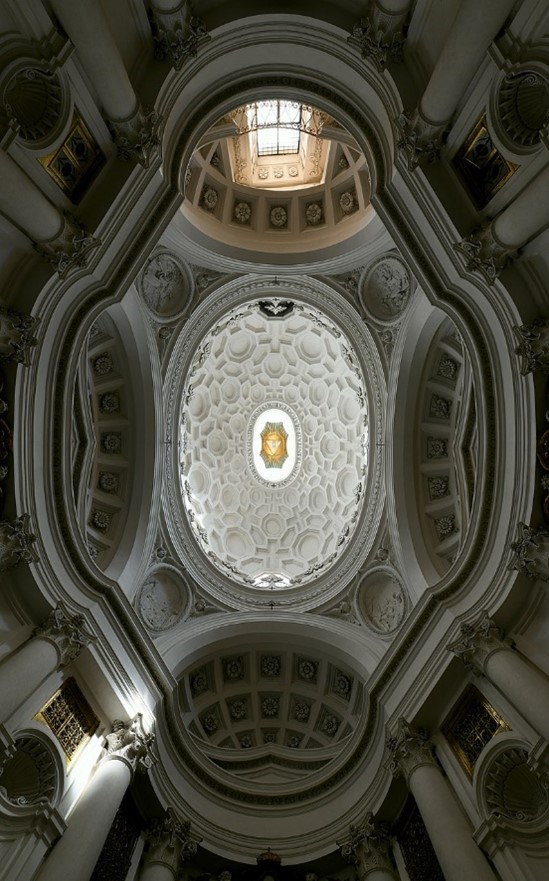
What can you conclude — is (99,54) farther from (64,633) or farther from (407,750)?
(407,750)

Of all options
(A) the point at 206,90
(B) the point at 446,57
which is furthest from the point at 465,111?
(A) the point at 206,90

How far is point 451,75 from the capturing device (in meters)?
9.38

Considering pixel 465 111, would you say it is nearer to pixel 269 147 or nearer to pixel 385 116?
pixel 385 116

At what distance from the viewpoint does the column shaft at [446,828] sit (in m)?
10.2

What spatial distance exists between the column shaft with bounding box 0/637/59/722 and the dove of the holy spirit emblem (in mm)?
14939

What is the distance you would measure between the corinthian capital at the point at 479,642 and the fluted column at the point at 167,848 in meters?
8.06

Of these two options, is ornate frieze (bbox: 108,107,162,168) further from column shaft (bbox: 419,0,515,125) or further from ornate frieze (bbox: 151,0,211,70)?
column shaft (bbox: 419,0,515,125)

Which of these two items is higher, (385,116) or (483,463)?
(385,116)

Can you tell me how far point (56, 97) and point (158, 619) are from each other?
14.5 metres

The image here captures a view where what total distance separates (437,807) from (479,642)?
3377 millimetres

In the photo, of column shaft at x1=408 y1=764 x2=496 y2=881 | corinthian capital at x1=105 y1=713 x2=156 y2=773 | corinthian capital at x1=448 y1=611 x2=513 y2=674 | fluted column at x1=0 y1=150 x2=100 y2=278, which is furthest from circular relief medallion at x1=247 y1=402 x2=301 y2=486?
fluted column at x1=0 y1=150 x2=100 y2=278

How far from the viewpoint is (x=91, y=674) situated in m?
13.2

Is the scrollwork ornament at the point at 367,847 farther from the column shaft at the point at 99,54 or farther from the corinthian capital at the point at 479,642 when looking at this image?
the column shaft at the point at 99,54

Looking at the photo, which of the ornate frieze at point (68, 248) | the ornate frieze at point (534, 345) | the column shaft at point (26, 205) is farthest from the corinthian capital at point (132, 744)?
the ornate frieze at point (534, 345)
